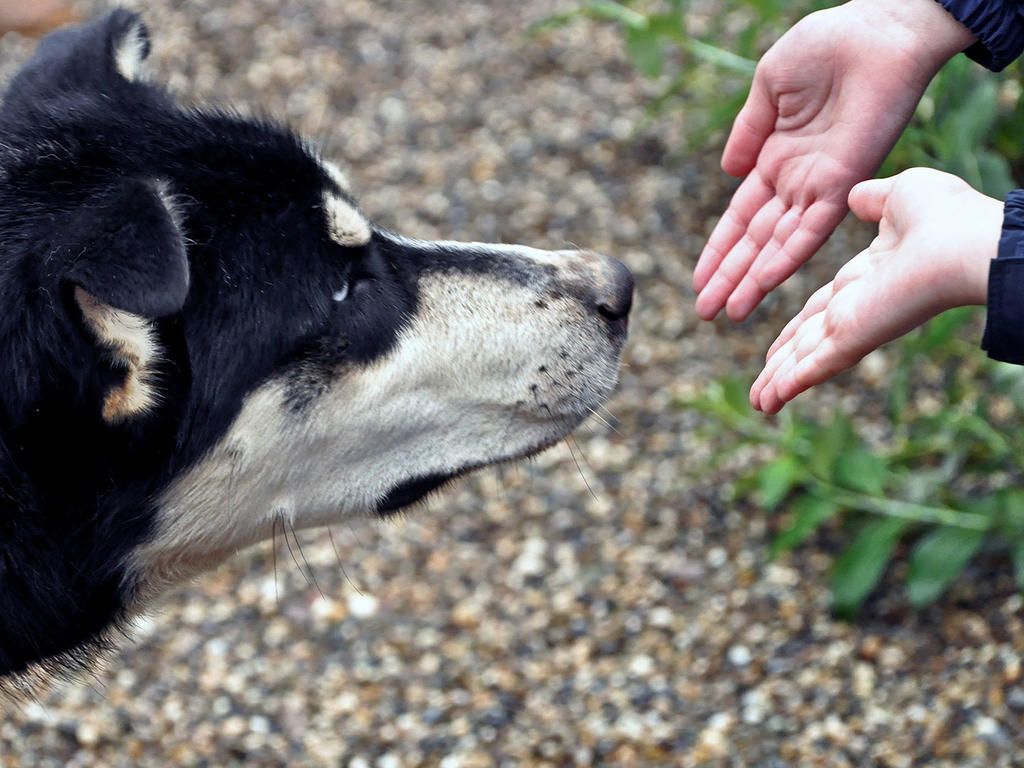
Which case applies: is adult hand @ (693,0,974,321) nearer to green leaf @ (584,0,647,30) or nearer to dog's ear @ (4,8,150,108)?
dog's ear @ (4,8,150,108)

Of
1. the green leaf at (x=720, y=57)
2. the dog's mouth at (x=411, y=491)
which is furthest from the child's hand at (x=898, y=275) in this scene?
the green leaf at (x=720, y=57)

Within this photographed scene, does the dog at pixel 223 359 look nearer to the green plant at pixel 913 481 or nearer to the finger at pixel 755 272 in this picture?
the finger at pixel 755 272

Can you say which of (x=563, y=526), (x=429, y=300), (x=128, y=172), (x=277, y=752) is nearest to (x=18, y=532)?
(x=128, y=172)

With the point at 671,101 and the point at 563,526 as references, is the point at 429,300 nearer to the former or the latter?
the point at 563,526

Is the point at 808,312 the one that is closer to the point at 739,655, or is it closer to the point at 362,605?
the point at 739,655

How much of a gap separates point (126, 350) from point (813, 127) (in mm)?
1444

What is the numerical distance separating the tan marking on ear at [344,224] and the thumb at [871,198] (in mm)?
932

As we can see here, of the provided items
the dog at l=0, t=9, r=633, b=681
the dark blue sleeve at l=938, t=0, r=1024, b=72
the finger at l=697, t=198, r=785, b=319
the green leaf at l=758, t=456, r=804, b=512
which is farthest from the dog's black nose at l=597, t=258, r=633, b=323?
the green leaf at l=758, t=456, r=804, b=512

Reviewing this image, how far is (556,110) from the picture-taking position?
229 inches

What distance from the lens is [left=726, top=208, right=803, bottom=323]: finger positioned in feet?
8.65

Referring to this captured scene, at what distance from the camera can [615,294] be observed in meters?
2.63

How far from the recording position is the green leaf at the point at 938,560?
10.8ft

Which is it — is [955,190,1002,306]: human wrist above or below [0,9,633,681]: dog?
above

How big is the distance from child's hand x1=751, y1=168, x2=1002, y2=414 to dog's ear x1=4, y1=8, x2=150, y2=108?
4.95 ft
